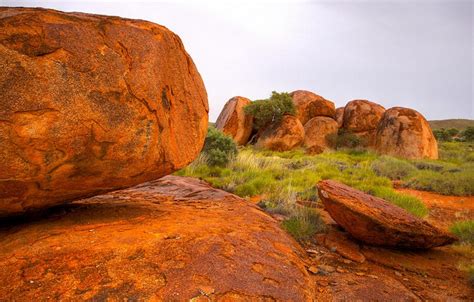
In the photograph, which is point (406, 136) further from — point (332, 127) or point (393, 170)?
point (393, 170)

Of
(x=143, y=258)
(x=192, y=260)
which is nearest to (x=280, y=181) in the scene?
(x=192, y=260)

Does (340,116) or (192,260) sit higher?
(340,116)

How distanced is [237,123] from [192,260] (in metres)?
15.0

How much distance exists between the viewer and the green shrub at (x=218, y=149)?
8750 mm

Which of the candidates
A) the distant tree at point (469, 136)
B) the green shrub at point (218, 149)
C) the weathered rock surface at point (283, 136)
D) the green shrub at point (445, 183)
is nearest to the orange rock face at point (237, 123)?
the weathered rock surface at point (283, 136)

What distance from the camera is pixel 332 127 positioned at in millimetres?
18062

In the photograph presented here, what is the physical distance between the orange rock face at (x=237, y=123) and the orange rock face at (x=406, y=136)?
6772mm

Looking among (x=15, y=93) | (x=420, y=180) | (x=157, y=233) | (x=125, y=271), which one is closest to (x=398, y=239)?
(x=157, y=233)

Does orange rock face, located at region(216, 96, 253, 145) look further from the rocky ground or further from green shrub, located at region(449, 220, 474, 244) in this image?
the rocky ground

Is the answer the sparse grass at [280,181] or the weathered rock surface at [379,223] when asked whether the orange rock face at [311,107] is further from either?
the weathered rock surface at [379,223]

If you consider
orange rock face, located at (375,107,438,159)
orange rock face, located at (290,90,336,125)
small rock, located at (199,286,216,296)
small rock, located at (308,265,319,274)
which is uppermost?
orange rock face, located at (290,90,336,125)

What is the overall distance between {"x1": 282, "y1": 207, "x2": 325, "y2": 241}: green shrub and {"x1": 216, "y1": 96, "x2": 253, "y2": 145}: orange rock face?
12.2m

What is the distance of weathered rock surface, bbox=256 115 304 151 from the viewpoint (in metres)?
15.9

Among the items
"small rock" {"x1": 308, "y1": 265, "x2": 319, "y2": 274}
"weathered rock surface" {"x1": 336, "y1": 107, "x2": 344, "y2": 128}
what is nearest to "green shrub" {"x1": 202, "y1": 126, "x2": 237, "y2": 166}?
"small rock" {"x1": 308, "y1": 265, "x2": 319, "y2": 274}
